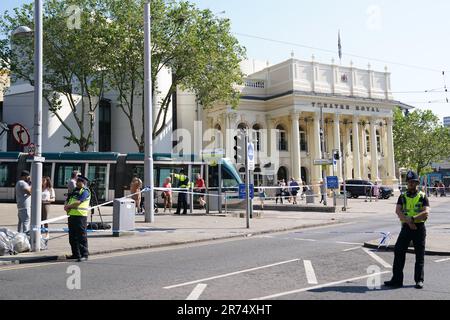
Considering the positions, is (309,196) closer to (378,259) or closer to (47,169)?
(47,169)

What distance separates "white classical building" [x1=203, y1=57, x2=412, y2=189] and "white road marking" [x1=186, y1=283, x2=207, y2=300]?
4247cm

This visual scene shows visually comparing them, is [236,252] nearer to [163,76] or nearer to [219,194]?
[219,194]

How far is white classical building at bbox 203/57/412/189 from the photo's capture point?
52.8 m

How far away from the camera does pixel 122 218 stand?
45.8ft

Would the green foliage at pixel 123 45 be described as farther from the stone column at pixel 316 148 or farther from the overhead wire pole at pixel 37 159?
the stone column at pixel 316 148

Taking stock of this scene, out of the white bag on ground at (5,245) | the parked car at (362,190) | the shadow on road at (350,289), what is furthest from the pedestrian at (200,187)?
the parked car at (362,190)

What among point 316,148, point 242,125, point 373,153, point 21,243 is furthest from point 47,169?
point 373,153

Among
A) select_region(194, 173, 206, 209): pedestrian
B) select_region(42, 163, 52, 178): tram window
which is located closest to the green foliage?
select_region(42, 163, 52, 178): tram window

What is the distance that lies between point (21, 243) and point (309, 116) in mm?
48331

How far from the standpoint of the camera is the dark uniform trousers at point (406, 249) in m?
6.99

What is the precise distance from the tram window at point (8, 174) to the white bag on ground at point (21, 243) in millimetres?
17575

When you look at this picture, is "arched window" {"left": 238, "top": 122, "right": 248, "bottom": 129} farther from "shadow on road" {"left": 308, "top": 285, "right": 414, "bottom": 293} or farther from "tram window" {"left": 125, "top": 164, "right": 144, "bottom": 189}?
"shadow on road" {"left": 308, "top": 285, "right": 414, "bottom": 293}
